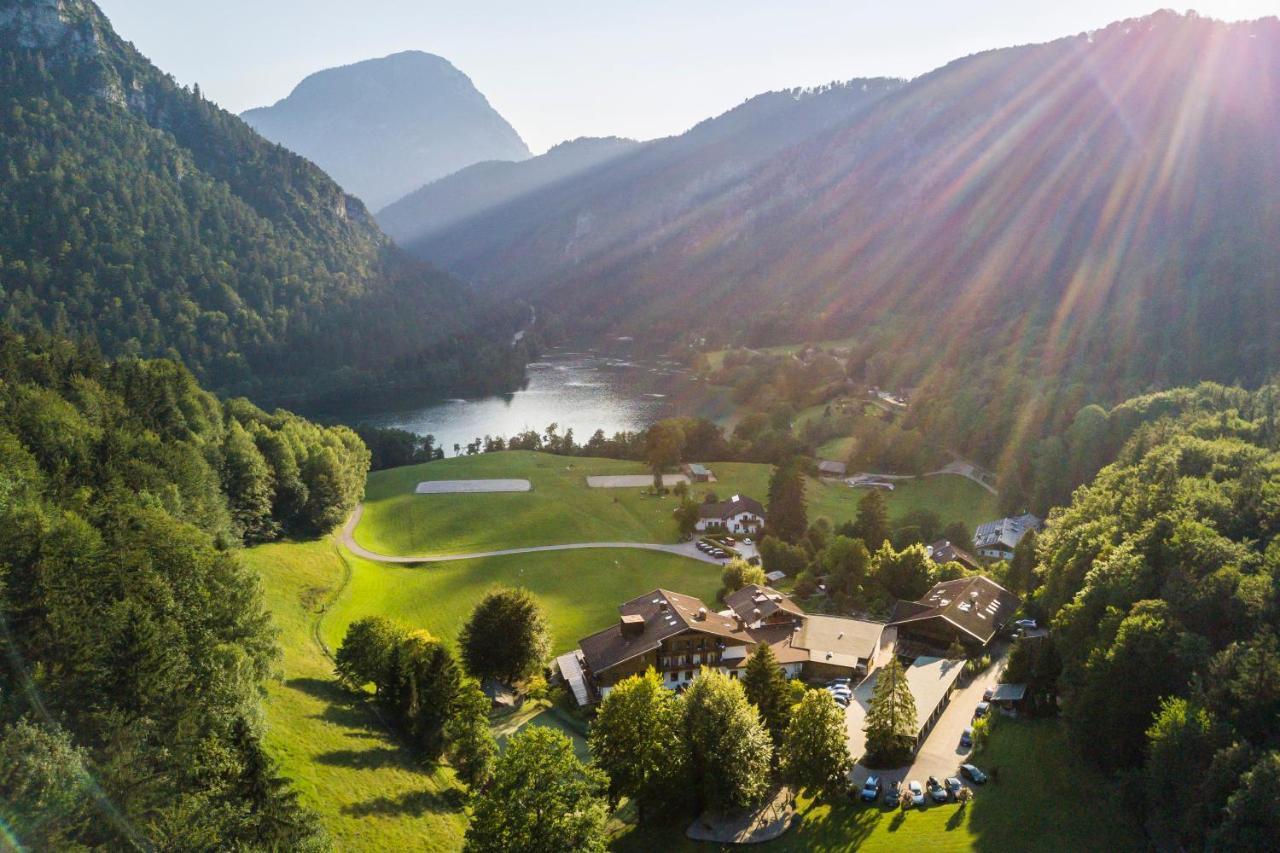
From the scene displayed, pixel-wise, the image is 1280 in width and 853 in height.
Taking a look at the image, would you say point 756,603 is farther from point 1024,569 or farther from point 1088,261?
point 1088,261

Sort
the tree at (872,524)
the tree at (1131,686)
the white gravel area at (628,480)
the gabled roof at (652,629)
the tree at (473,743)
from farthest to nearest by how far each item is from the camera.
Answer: the white gravel area at (628,480) → the tree at (872,524) → the gabled roof at (652,629) → the tree at (473,743) → the tree at (1131,686)

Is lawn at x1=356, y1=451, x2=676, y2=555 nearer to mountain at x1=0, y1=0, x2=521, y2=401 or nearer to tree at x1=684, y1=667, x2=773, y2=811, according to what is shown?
tree at x1=684, y1=667, x2=773, y2=811

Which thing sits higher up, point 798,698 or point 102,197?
point 102,197

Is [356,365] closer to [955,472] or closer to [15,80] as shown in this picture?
[15,80]

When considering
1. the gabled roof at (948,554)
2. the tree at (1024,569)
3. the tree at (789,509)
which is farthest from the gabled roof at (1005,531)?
the tree at (1024,569)

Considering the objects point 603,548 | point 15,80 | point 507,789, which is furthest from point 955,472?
point 15,80

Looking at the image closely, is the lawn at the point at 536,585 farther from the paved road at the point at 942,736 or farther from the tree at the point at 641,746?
the tree at the point at 641,746
